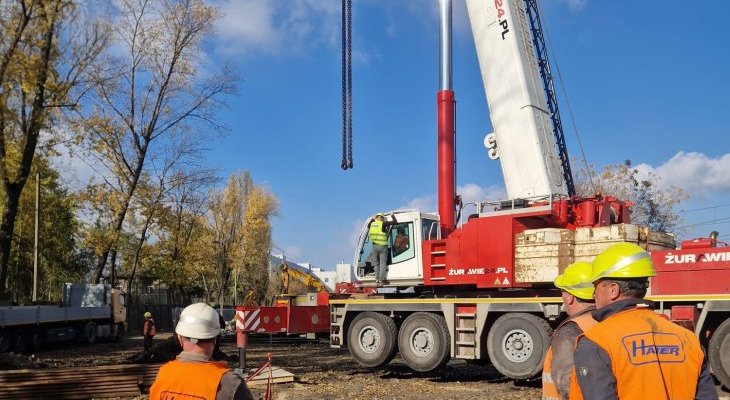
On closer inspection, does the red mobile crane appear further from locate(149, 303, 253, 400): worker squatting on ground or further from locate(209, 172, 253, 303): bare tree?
locate(209, 172, 253, 303): bare tree

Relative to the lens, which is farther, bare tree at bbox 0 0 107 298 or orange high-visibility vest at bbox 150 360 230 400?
bare tree at bbox 0 0 107 298

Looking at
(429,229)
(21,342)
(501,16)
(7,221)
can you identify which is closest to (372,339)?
(429,229)

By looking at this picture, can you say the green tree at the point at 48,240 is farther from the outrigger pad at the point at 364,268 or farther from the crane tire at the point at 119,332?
the outrigger pad at the point at 364,268

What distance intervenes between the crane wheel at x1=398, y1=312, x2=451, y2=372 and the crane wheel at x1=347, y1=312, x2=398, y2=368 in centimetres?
26

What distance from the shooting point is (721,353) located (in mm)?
10391

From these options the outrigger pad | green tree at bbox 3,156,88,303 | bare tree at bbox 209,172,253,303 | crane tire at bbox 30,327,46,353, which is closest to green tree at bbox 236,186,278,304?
bare tree at bbox 209,172,253,303

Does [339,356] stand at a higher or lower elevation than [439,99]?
lower

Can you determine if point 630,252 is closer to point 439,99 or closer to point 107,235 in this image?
point 439,99

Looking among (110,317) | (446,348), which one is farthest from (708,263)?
(110,317)

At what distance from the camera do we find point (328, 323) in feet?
50.4

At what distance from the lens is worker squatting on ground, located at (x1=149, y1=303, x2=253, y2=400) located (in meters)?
2.96

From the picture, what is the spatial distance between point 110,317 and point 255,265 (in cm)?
2346

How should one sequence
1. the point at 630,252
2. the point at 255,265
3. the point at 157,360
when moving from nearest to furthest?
the point at 630,252 < the point at 157,360 < the point at 255,265

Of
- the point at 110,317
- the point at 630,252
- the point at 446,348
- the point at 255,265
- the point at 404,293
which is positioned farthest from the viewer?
the point at 255,265
